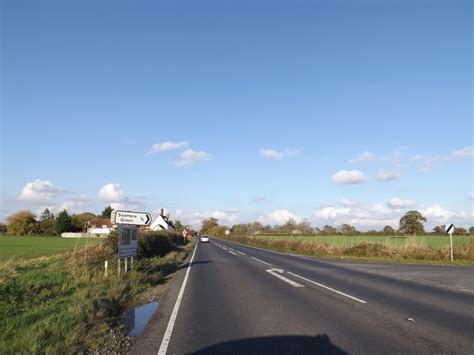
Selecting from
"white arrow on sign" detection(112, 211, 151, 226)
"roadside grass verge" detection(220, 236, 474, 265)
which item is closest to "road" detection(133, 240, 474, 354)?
"white arrow on sign" detection(112, 211, 151, 226)

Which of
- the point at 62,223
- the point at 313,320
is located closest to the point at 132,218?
the point at 313,320

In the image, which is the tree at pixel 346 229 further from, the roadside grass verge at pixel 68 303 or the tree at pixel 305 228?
the roadside grass verge at pixel 68 303

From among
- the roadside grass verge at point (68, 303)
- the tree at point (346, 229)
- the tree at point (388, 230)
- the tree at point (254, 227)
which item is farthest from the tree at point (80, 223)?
the roadside grass verge at point (68, 303)

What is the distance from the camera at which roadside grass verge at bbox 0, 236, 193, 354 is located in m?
6.52

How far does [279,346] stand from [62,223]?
11956cm

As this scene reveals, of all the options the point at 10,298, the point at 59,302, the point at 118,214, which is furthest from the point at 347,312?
the point at 118,214

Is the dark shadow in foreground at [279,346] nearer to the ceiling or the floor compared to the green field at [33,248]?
nearer to the ceiling

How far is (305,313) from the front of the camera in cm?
873

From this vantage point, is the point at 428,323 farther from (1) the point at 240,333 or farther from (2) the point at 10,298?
(2) the point at 10,298

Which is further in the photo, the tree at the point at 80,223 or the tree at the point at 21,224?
the tree at the point at 80,223

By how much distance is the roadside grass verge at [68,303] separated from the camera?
652 cm

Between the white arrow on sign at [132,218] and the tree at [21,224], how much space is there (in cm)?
11361

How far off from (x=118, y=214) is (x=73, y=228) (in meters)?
113

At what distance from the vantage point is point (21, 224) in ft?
376
